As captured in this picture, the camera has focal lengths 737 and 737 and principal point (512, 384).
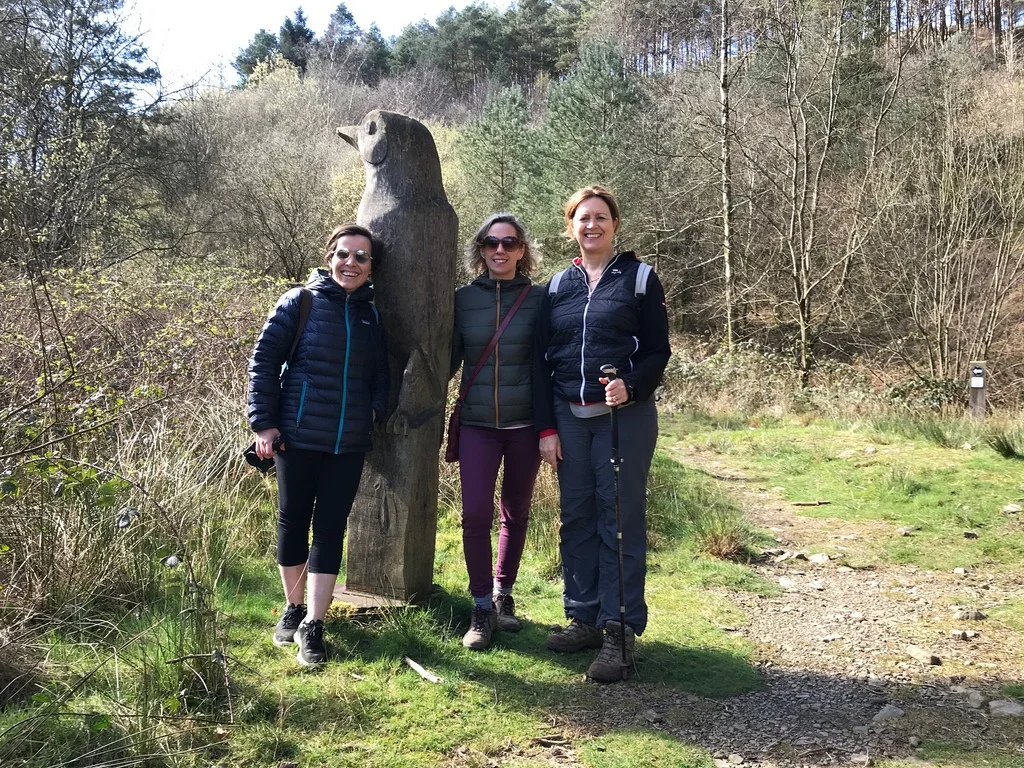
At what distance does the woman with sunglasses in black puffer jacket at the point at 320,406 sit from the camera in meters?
3.21

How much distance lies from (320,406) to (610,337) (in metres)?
1.32

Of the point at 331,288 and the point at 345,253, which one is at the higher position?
the point at 345,253

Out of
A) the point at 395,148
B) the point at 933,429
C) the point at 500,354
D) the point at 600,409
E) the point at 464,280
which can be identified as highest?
the point at 464,280

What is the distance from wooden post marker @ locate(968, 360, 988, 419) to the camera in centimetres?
996

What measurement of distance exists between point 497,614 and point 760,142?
17003 mm

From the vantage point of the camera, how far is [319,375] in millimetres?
3250

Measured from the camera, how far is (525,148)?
2295cm

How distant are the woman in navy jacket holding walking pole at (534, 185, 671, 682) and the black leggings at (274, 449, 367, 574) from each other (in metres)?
0.93

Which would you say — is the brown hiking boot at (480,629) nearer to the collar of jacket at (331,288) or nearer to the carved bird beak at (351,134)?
the collar of jacket at (331,288)

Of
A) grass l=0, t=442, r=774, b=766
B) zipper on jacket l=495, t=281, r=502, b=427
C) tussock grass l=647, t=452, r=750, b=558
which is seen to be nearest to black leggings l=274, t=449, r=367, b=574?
grass l=0, t=442, r=774, b=766

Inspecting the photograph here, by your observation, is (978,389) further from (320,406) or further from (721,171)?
(320,406)

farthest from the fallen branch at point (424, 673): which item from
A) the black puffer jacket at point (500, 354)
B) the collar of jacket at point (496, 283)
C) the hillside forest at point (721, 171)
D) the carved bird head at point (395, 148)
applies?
the hillside forest at point (721, 171)

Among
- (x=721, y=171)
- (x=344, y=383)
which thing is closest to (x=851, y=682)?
(x=344, y=383)

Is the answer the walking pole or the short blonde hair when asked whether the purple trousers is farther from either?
the short blonde hair
